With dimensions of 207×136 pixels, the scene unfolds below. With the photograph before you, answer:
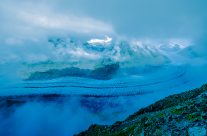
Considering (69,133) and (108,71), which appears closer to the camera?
(69,133)

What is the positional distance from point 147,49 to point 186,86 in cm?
7333

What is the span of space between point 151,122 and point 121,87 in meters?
73.7

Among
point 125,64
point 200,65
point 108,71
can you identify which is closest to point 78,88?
point 108,71

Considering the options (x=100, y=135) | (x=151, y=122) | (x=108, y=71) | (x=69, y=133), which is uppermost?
(x=108, y=71)

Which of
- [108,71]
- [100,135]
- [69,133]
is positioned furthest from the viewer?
[108,71]

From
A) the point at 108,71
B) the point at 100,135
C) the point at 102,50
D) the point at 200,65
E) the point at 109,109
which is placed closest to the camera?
the point at 100,135

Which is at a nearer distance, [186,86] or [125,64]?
[186,86]

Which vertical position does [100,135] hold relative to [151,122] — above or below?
below

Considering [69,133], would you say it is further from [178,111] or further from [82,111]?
[178,111]

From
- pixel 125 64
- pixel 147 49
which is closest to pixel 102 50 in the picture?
pixel 147 49

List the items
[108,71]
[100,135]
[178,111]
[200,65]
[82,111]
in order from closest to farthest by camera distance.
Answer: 1. [178,111]
2. [100,135]
3. [82,111]
4. [108,71]
5. [200,65]

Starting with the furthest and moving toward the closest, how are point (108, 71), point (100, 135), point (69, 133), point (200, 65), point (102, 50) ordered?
1. point (102, 50)
2. point (200, 65)
3. point (108, 71)
4. point (69, 133)
5. point (100, 135)

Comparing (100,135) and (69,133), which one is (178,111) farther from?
(69,133)

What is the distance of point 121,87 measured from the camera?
A: 89.6 meters
